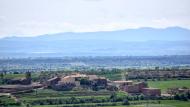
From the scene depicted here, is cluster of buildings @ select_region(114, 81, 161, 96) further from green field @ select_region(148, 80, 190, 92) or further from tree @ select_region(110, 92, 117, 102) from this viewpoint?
tree @ select_region(110, 92, 117, 102)

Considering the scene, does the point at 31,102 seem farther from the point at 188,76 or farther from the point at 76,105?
the point at 188,76

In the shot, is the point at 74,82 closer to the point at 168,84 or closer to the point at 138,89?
the point at 138,89

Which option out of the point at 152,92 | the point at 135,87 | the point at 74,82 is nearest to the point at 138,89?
the point at 135,87

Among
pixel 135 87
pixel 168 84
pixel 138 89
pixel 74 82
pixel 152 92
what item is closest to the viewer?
pixel 152 92

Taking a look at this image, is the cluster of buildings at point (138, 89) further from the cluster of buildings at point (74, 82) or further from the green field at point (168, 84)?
the green field at point (168, 84)

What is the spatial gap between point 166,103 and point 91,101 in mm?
4979

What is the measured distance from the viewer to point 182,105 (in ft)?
125

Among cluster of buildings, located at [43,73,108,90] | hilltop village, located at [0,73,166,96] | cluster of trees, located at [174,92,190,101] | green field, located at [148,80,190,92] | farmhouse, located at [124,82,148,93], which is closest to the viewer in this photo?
cluster of trees, located at [174,92,190,101]

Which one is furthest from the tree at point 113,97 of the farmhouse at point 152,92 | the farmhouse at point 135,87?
the farmhouse at point 135,87

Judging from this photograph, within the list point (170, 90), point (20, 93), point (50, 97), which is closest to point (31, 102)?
point (50, 97)

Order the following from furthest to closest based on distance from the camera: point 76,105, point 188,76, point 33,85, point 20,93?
point 188,76 < point 33,85 < point 20,93 < point 76,105

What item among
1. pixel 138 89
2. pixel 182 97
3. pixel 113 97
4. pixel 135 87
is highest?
pixel 135 87

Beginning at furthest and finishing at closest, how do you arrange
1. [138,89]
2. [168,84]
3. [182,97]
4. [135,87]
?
[168,84] → [135,87] → [138,89] → [182,97]

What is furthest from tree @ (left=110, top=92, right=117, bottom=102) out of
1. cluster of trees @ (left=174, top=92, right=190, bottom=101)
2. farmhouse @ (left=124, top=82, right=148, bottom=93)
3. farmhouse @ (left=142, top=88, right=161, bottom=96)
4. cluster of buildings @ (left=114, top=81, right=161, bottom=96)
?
cluster of trees @ (left=174, top=92, right=190, bottom=101)
